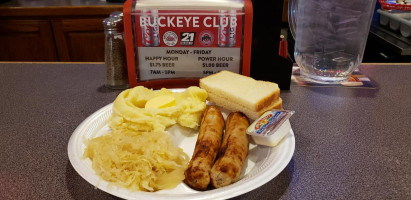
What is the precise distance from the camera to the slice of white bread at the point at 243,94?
1.03 m

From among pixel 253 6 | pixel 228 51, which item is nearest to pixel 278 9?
→ pixel 253 6

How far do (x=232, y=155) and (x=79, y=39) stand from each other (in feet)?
9.53

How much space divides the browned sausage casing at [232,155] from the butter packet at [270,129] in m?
0.04

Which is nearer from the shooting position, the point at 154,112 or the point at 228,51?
the point at 154,112

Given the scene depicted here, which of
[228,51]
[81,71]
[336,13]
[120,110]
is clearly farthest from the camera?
[81,71]

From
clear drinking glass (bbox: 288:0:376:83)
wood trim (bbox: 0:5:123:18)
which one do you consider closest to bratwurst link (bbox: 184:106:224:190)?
clear drinking glass (bbox: 288:0:376:83)

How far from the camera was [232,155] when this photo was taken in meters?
0.79

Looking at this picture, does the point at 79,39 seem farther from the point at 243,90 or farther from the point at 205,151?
the point at 205,151

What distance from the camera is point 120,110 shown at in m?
0.99

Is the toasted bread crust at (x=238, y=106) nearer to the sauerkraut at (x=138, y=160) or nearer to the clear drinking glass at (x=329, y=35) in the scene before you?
the sauerkraut at (x=138, y=160)

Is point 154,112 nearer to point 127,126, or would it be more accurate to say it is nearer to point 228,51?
point 127,126

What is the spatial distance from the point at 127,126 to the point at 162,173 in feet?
0.84

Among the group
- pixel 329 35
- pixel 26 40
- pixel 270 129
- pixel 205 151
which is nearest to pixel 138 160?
pixel 205 151

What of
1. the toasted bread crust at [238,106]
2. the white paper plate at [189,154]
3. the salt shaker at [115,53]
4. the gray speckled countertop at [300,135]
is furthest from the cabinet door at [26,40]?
the toasted bread crust at [238,106]
